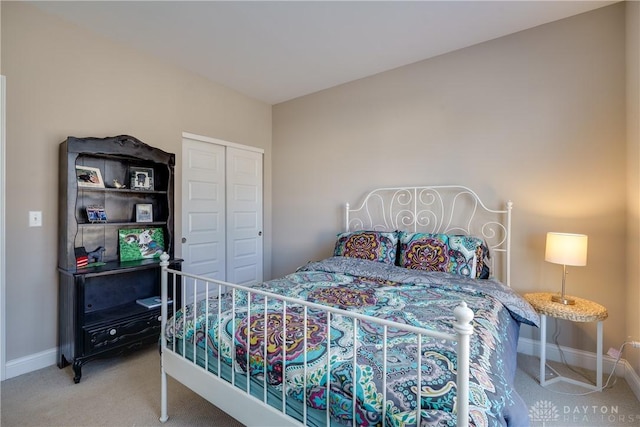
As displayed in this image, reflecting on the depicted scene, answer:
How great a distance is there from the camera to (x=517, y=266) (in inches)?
99.9

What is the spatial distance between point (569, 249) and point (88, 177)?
3601 mm

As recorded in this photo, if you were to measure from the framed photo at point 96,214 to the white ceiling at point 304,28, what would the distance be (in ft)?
4.89

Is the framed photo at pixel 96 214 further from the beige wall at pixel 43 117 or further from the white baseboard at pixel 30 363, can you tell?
the white baseboard at pixel 30 363

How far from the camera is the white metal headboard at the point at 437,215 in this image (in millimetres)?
2611

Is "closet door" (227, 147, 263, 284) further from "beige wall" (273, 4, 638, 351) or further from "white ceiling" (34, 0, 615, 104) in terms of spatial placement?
"beige wall" (273, 4, 638, 351)

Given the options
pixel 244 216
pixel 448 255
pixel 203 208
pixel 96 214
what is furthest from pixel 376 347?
pixel 244 216

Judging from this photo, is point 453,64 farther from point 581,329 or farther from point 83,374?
point 83,374

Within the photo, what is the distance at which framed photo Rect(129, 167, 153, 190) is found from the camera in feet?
8.75

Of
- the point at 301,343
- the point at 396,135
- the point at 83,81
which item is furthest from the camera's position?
the point at 396,135

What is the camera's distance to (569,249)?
2.03 metres

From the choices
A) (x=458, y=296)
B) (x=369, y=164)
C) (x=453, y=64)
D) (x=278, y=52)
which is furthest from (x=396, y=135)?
(x=458, y=296)

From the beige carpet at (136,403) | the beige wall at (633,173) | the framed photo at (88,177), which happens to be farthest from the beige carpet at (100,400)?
the beige wall at (633,173)

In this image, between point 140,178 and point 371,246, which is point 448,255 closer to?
point 371,246

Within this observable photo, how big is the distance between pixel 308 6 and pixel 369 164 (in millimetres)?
1620
